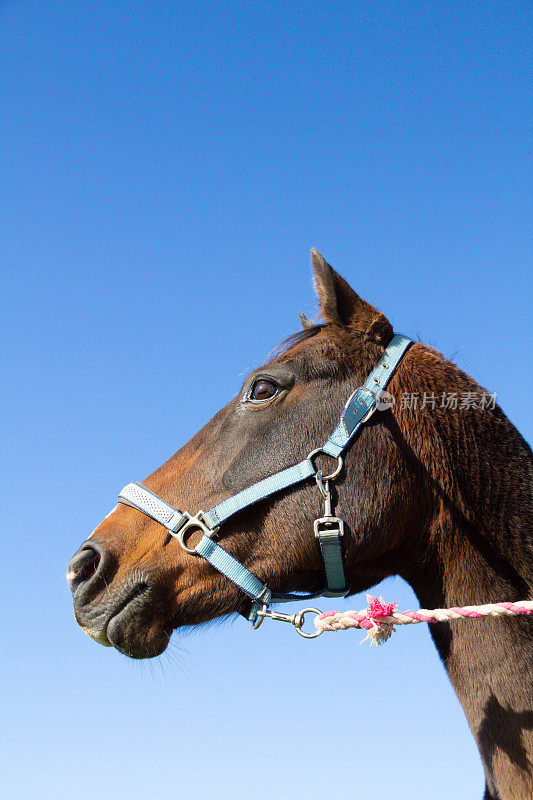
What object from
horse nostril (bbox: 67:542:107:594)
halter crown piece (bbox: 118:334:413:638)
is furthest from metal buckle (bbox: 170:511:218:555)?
horse nostril (bbox: 67:542:107:594)

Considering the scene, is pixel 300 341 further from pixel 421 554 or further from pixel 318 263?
pixel 421 554

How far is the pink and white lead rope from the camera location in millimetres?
3406

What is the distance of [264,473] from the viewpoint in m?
4.02

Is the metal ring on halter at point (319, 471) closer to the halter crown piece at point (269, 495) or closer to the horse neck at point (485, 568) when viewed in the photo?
the halter crown piece at point (269, 495)

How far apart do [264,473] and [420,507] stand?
36.5 inches

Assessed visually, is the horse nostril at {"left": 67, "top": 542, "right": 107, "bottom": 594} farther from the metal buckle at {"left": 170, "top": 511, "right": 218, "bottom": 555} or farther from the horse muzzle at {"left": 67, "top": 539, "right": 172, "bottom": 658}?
the metal buckle at {"left": 170, "top": 511, "right": 218, "bottom": 555}

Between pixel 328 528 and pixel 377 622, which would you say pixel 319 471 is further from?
pixel 377 622

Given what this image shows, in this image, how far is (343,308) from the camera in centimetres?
444

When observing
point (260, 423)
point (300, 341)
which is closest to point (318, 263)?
point (300, 341)

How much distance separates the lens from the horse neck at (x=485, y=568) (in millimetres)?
3453

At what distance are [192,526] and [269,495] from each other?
0.49 metres

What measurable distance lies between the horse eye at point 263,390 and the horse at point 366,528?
98 mm
